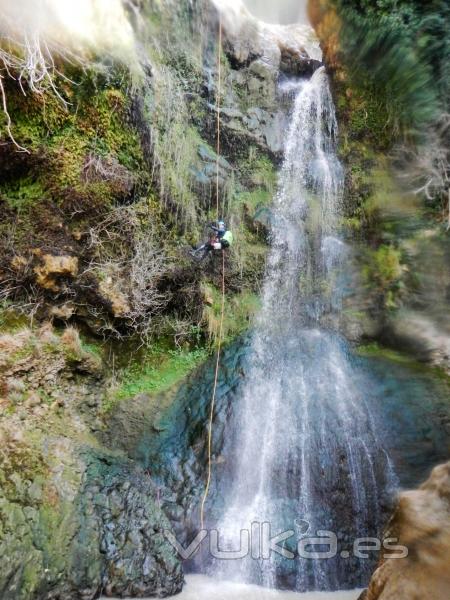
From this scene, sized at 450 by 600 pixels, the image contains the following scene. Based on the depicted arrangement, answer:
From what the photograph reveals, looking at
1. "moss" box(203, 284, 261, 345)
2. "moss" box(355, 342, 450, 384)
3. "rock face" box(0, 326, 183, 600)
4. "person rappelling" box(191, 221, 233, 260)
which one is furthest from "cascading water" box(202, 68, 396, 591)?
"person rappelling" box(191, 221, 233, 260)

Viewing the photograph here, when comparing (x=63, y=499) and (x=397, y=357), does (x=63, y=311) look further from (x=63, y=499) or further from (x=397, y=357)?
(x=397, y=357)

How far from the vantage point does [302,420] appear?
22.4ft

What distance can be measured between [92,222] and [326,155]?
6.70 meters

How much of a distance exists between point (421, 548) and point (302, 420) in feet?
14.7

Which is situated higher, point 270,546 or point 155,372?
point 155,372

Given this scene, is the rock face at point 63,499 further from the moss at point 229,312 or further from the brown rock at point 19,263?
the moss at point 229,312

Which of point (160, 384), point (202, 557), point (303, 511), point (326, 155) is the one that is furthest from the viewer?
point (326, 155)

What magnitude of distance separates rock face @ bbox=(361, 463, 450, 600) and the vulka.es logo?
3128 mm

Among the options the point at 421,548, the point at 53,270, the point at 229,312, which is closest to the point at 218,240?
the point at 229,312

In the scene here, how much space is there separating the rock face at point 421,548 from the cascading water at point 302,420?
10.6 feet

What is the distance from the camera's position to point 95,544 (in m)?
4.76

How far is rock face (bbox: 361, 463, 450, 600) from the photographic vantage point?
219 cm

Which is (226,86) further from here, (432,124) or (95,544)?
(95,544)

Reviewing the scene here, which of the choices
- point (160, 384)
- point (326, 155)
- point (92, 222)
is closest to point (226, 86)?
point (326, 155)
